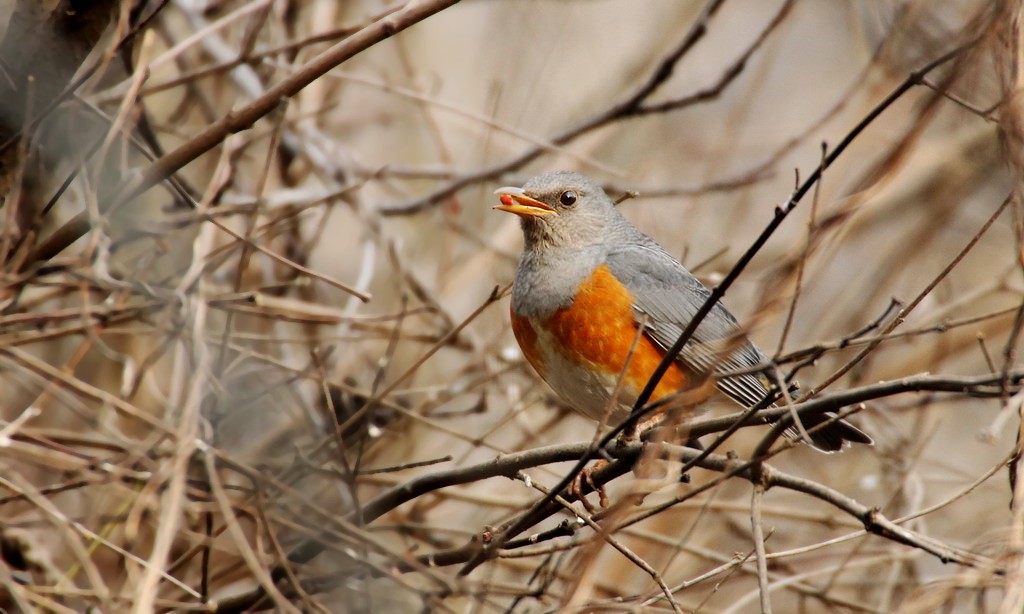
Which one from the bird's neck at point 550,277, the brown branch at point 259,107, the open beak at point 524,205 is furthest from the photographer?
the open beak at point 524,205

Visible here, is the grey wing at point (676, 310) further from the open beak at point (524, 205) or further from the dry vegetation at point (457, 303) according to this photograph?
the open beak at point (524, 205)

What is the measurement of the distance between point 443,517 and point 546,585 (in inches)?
136

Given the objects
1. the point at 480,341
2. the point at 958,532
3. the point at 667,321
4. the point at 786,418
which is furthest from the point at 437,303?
the point at 958,532

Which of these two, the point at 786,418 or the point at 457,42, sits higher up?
the point at 457,42

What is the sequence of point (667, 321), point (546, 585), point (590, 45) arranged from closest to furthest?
1. point (546, 585)
2. point (667, 321)
3. point (590, 45)

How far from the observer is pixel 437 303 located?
18.3 feet

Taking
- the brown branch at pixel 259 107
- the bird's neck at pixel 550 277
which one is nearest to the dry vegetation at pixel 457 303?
the brown branch at pixel 259 107

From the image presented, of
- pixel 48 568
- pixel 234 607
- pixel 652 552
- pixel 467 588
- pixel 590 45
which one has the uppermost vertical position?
pixel 590 45

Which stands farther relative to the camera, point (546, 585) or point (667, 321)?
point (667, 321)

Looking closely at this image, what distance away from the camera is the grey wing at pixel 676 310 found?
4.66 metres

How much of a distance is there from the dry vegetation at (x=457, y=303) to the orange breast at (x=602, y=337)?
1.12 feet

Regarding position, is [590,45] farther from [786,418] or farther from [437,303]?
[786,418]

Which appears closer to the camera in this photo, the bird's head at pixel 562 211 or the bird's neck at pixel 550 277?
the bird's neck at pixel 550 277

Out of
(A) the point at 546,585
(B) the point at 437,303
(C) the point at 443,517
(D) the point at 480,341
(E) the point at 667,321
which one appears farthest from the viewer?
(C) the point at 443,517
